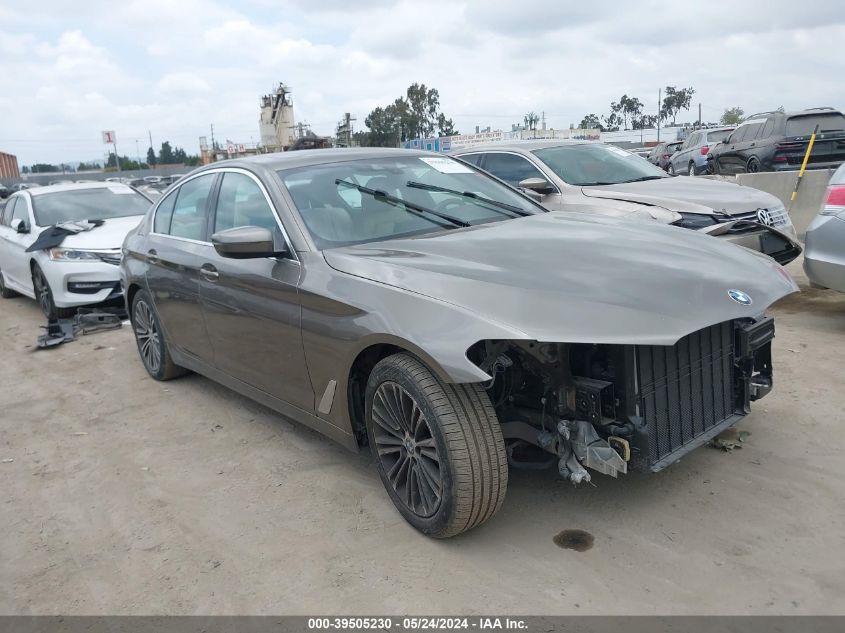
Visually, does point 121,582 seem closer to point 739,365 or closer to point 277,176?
point 277,176

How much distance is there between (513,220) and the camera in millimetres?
4105

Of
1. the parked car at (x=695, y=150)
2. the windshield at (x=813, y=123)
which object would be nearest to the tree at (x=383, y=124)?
the parked car at (x=695, y=150)

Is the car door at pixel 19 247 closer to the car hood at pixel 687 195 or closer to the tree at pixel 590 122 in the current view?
the car hood at pixel 687 195

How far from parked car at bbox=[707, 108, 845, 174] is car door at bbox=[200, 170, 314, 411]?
1277 cm

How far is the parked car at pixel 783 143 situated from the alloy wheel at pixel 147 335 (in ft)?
41.7

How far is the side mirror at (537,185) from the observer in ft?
23.6

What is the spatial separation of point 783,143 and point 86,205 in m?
13.0

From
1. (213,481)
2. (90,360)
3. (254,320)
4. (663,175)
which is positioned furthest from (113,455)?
(663,175)

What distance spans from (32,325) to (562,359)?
25.8 ft

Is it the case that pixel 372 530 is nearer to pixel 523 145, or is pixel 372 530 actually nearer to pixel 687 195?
pixel 687 195

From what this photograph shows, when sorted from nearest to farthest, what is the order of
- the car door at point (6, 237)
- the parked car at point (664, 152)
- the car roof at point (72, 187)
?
the car roof at point (72, 187) < the car door at point (6, 237) < the parked car at point (664, 152)

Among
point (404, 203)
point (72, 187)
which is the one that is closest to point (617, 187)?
point (404, 203)

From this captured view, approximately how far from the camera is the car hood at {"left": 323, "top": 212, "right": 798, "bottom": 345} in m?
2.77
